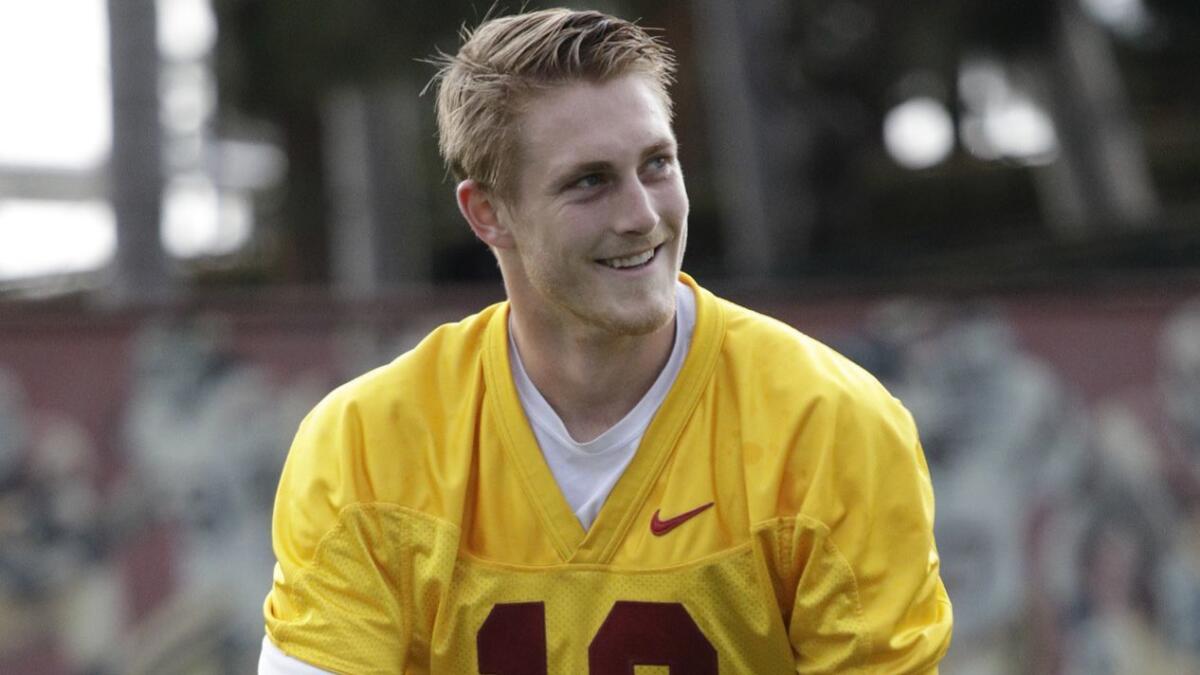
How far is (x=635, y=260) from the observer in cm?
338

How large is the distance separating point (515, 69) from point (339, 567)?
39.9 inches

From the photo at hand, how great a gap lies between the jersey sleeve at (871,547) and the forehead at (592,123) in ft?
2.15

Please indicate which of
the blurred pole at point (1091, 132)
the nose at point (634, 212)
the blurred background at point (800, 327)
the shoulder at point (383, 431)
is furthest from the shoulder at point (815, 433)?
the blurred pole at point (1091, 132)

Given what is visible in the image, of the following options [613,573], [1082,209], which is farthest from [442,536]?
[1082,209]

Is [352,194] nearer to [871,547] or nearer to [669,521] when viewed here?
[669,521]

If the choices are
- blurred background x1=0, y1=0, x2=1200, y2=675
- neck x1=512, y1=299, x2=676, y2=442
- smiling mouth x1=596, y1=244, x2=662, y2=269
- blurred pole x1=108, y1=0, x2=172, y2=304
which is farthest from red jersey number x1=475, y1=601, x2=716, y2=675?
blurred pole x1=108, y1=0, x2=172, y2=304

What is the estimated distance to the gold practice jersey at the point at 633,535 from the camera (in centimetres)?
328

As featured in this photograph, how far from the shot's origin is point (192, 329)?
855 centimetres

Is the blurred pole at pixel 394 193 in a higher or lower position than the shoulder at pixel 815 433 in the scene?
lower

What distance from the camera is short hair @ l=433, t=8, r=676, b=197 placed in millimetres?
3352

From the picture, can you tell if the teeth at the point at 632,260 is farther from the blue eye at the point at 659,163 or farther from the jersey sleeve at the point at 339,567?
the jersey sleeve at the point at 339,567

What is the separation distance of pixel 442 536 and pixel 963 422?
16.9 feet

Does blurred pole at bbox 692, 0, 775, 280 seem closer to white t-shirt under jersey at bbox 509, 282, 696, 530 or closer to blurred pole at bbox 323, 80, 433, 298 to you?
blurred pole at bbox 323, 80, 433, 298

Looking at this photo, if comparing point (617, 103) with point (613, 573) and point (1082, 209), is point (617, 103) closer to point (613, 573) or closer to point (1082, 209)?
point (613, 573)
